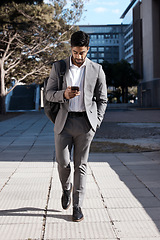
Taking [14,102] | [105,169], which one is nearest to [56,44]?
[14,102]

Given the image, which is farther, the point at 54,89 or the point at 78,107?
the point at 54,89

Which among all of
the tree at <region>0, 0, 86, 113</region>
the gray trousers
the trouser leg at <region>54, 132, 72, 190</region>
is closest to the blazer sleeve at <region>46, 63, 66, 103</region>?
the gray trousers

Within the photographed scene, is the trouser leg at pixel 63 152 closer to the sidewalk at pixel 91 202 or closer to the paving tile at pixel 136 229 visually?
the sidewalk at pixel 91 202

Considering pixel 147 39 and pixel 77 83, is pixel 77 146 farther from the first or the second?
pixel 147 39

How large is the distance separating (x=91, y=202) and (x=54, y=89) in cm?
150

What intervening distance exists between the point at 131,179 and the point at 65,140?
2345 millimetres

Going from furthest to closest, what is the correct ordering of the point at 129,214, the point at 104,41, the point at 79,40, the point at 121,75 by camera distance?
the point at 104,41, the point at 121,75, the point at 129,214, the point at 79,40

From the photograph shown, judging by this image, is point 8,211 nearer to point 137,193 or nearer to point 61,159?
point 61,159

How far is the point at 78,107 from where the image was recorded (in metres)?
3.73

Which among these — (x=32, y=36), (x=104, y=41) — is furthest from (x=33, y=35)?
(x=104, y=41)

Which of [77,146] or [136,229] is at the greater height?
[77,146]

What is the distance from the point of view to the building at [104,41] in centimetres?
13775

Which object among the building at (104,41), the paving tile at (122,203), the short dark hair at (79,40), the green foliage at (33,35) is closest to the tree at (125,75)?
the green foliage at (33,35)

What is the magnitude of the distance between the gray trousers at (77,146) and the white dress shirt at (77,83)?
0.35ft
